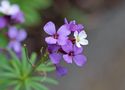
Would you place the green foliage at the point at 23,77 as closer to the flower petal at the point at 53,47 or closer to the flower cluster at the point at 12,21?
the flower cluster at the point at 12,21

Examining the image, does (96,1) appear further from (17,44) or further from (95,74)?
(17,44)

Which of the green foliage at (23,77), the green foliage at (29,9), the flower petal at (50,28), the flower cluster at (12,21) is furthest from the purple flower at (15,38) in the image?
the green foliage at (29,9)

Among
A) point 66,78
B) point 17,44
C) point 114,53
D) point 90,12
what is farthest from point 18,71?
point 90,12

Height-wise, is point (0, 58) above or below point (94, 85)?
above

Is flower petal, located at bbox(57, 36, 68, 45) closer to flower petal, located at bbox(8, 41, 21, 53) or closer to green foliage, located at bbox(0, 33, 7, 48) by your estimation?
flower petal, located at bbox(8, 41, 21, 53)

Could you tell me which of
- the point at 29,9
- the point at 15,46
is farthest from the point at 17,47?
the point at 29,9

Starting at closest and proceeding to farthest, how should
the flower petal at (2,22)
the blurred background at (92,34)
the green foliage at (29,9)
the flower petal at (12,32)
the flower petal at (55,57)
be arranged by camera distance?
the flower petal at (55,57), the flower petal at (2,22), the flower petal at (12,32), the green foliage at (29,9), the blurred background at (92,34)

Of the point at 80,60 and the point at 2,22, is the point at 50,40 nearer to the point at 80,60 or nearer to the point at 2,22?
the point at 80,60
